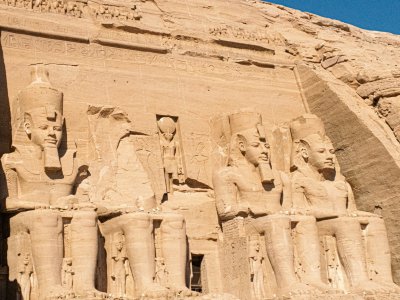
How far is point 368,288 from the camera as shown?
9359mm

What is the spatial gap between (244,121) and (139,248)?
2.53 m

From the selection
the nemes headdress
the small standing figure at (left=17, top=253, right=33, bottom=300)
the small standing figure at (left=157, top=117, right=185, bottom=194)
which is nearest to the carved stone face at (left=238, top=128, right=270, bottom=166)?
the nemes headdress

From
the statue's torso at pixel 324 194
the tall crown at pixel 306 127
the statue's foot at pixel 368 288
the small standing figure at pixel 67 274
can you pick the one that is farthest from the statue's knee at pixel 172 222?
the tall crown at pixel 306 127

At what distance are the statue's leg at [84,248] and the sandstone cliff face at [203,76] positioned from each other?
137 cm

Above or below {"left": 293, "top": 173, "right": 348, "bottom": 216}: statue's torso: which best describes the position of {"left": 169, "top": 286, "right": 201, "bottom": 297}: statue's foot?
below

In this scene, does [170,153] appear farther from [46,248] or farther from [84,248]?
[46,248]

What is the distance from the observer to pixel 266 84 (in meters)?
11.5

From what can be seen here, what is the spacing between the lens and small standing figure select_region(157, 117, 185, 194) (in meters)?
9.98

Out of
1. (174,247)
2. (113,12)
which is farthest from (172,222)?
(113,12)

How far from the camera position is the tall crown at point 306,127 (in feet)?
34.6

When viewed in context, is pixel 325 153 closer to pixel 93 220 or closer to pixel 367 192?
pixel 367 192

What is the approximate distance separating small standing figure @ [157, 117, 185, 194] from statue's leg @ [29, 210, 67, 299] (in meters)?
2.22

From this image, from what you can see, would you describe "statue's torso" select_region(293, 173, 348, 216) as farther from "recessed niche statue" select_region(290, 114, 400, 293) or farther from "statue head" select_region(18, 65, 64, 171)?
"statue head" select_region(18, 65, 64, 171)

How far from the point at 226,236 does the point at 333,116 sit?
2.70 m
